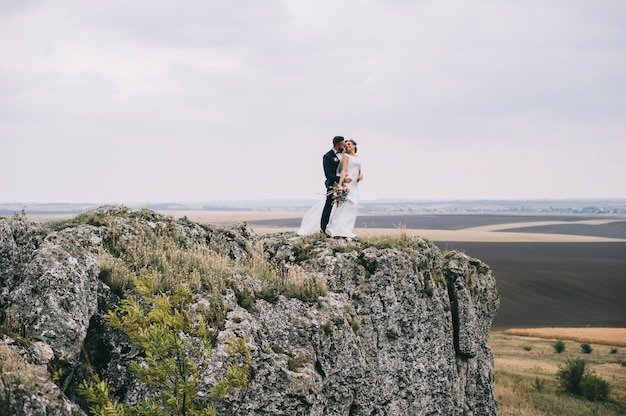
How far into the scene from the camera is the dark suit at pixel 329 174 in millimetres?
16297

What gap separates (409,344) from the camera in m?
14.1

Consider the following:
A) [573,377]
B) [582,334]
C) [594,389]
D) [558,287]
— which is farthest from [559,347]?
[558,287]

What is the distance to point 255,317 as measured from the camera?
10.1 meters

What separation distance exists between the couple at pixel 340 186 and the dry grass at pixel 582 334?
4386cm

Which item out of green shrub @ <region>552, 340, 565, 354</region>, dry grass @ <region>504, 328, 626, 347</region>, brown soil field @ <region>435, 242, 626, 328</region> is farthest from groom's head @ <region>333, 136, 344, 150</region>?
dry grass @ <region>504, 328, 626, 347</region>

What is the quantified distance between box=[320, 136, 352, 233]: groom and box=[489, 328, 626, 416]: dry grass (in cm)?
1600

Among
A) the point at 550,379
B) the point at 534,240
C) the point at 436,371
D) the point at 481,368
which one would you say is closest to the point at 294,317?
the point at 436,371

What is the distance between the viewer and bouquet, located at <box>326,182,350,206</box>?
16219 millimetres

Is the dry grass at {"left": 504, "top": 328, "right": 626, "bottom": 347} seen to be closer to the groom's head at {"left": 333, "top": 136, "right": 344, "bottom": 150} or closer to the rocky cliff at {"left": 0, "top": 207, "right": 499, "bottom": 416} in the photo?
the rocky cliff at {"left": 0, "top": 207, "right": 499, "bottom": 416}

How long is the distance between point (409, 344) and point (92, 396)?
365 inches

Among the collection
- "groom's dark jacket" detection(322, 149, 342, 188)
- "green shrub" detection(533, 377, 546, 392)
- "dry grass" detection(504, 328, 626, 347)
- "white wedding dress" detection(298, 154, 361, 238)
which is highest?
"groom's dark jacket" detection(322, 149, 342, 188)

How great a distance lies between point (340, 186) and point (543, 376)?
27.7 meters

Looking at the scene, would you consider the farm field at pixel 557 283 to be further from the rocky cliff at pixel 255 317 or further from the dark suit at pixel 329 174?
the rocky cliff at pixel 255 317

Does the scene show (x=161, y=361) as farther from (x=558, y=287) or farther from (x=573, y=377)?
(x=558, y=287)
